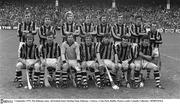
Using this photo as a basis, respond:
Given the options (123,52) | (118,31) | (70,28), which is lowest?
(123,52)

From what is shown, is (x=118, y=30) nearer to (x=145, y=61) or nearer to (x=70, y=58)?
(x=145, y=61)

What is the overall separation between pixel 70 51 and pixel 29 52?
100 centimetres

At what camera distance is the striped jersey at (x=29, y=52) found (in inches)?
291

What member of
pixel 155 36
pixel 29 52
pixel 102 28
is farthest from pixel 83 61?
pixel 155 36

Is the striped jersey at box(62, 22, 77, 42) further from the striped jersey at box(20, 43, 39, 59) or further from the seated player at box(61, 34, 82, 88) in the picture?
the striped jersey at box(20, 43, 39, 59)

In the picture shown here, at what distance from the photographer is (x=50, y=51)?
7.50 metres

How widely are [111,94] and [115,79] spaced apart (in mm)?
1048

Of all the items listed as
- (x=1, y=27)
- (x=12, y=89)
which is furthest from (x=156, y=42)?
(x=1, y=27)

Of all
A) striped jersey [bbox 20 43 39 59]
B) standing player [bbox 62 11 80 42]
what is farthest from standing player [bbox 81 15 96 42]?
striped jersey [bbox 20 43 39 59]

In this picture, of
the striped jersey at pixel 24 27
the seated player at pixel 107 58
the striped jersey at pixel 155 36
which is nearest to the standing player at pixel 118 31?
the striped jersey at pixel 155 36

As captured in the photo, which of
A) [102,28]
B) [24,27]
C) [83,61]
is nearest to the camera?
[83,61]

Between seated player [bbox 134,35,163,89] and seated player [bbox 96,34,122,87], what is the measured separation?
47 cm

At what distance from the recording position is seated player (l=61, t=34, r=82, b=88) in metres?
7.23

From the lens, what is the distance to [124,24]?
367 inches
